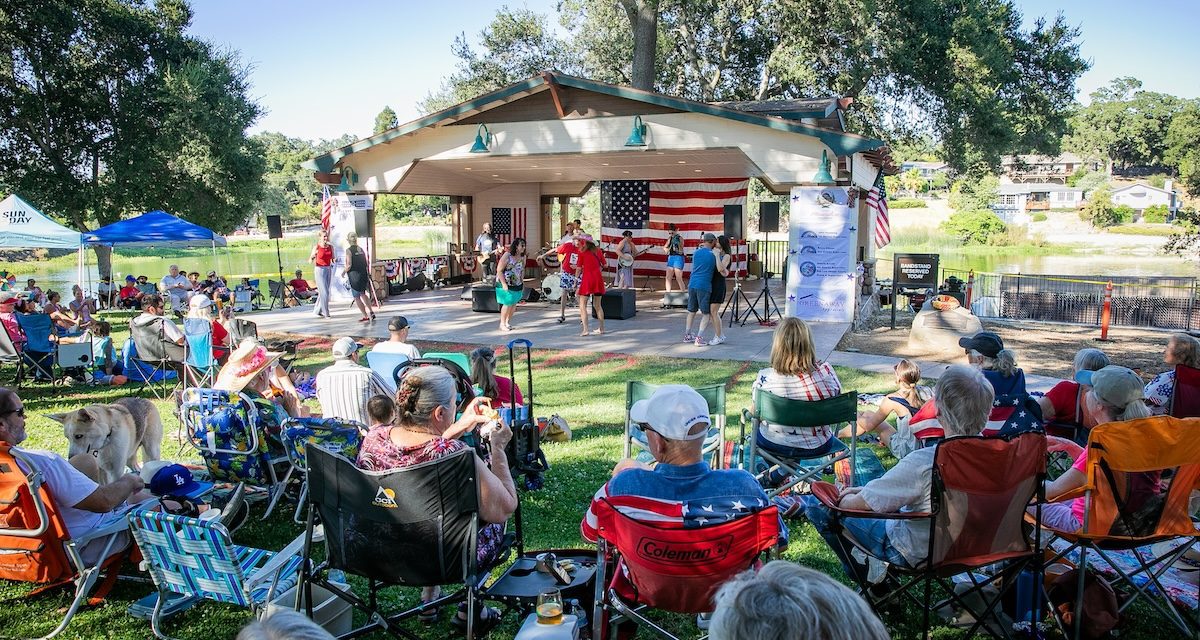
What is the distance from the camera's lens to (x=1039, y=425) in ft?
13.6

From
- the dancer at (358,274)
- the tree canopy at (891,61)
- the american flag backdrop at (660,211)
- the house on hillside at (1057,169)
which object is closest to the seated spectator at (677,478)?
the dancer at (358,274)

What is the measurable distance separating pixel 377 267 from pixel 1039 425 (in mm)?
13700

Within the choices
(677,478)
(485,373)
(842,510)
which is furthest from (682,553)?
(485,373)

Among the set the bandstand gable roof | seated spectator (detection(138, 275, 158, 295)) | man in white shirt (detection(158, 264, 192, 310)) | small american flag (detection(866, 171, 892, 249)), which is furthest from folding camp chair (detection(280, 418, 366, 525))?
seated spectator (detection(138, 275, 158, 295))

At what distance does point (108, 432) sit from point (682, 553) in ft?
10.3

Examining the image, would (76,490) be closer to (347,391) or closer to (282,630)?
(347,391)

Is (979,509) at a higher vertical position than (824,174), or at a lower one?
lower

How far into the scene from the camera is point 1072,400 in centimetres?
473

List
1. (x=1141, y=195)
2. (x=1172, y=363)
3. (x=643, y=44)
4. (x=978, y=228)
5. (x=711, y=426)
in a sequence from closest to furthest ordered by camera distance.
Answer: (x=1172, y=363), (x=711, y=426), (x=643, y=44), (x=978, y=228), (x=1141, y=195)

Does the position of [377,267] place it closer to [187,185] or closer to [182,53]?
[187,185]

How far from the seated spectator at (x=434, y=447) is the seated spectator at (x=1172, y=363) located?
11.9 feet

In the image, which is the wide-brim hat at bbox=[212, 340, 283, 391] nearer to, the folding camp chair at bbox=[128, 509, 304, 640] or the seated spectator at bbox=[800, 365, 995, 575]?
the folding camp chair at bbox=[128, 509, 304, 640]

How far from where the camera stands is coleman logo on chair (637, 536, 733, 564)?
2447 mm

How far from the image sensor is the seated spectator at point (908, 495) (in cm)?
292
